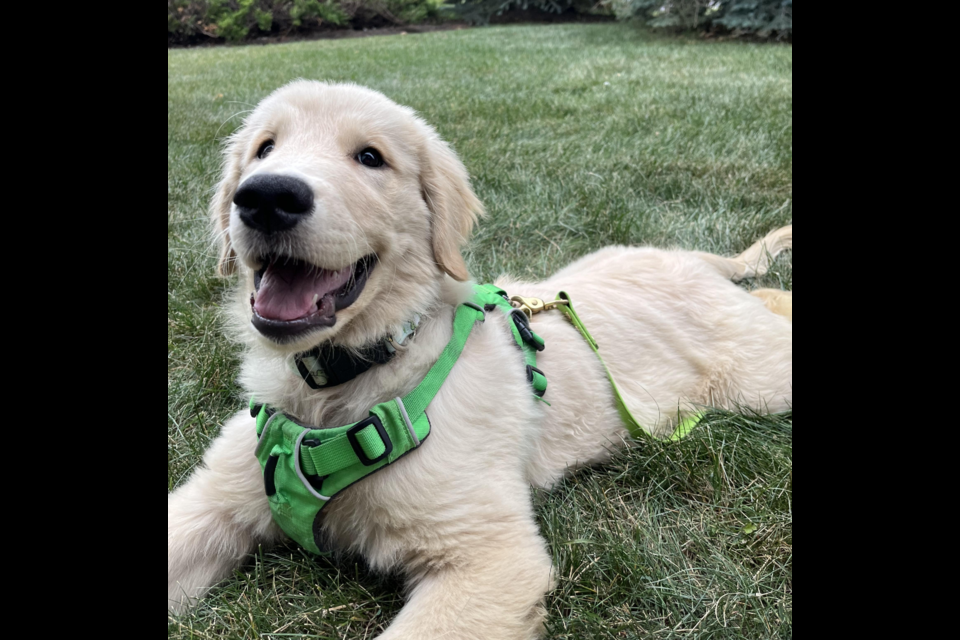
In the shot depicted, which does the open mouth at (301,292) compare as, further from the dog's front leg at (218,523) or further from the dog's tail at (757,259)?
the dog's tail at (757,259)

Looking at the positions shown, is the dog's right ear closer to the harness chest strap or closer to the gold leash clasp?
the harness chest strap

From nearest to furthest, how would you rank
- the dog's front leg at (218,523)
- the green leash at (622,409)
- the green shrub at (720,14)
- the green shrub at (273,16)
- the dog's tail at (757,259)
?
the dog's front leg at (218,523), the green leash at (622,409), the dog's tail at (757,259), the green shrub at (720,14), the green shrub at (273,16)

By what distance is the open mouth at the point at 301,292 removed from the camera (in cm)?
186

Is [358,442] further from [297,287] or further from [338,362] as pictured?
[297,287]

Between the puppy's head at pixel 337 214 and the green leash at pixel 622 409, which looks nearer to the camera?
the puppy's head at pixel 337 214

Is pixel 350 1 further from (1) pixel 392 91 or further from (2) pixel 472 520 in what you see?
(2) pixel 472 520

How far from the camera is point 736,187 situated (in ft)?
17.5

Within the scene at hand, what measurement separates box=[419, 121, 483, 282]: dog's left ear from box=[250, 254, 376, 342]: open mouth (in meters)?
0.30

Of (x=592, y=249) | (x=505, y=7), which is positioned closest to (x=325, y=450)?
(x=592, y=249)

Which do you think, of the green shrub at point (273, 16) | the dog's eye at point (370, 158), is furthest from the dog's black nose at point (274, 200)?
the green shrub at point (273, 16)

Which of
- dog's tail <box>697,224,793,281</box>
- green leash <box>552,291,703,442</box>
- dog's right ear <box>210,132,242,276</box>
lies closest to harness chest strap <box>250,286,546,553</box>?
dog's right ear <box>210,132,242,276</box>

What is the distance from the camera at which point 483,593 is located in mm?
1812

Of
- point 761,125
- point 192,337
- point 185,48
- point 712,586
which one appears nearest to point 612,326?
point 712,586

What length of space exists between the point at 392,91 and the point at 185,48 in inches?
506
